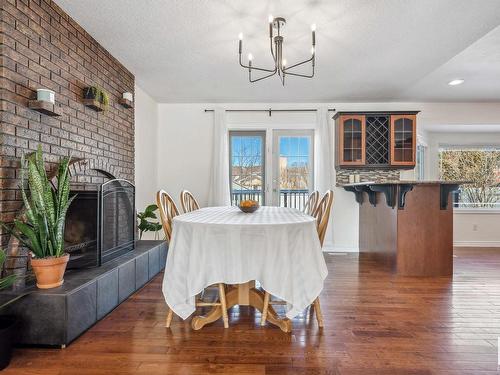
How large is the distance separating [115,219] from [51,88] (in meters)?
1.21

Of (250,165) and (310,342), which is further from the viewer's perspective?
(250,165)

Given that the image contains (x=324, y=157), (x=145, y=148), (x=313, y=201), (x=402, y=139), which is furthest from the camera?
(x=324, y=157)

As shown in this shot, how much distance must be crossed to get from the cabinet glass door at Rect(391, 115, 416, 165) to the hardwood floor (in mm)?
2208

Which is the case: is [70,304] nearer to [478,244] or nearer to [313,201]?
[313,201]

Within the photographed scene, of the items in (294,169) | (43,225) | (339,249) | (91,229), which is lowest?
(339,249)

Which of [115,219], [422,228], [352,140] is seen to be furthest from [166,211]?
[352,140]

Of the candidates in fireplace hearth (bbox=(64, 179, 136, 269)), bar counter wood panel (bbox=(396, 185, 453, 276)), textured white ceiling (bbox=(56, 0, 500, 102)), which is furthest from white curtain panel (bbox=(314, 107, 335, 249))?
fireplace hearth (bbox=(64, 179, 136, 269))

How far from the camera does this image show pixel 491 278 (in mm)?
3264

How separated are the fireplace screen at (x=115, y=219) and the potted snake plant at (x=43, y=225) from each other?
51cm

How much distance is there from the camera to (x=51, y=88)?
2.30 metres

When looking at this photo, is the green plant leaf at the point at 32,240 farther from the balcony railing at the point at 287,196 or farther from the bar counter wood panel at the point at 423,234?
the bar counter wood panel at the point at 423,234

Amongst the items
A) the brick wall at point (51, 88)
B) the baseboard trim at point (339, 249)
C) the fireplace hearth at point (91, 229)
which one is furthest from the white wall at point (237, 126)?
the fireplace hearth at point (91, 229)

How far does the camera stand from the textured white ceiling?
2.31 meters

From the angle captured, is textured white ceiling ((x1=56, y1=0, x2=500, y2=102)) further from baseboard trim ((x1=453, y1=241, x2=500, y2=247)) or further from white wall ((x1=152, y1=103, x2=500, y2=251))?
baseboard trim ((x1=453, y1=241, x2=500, y2=247))
